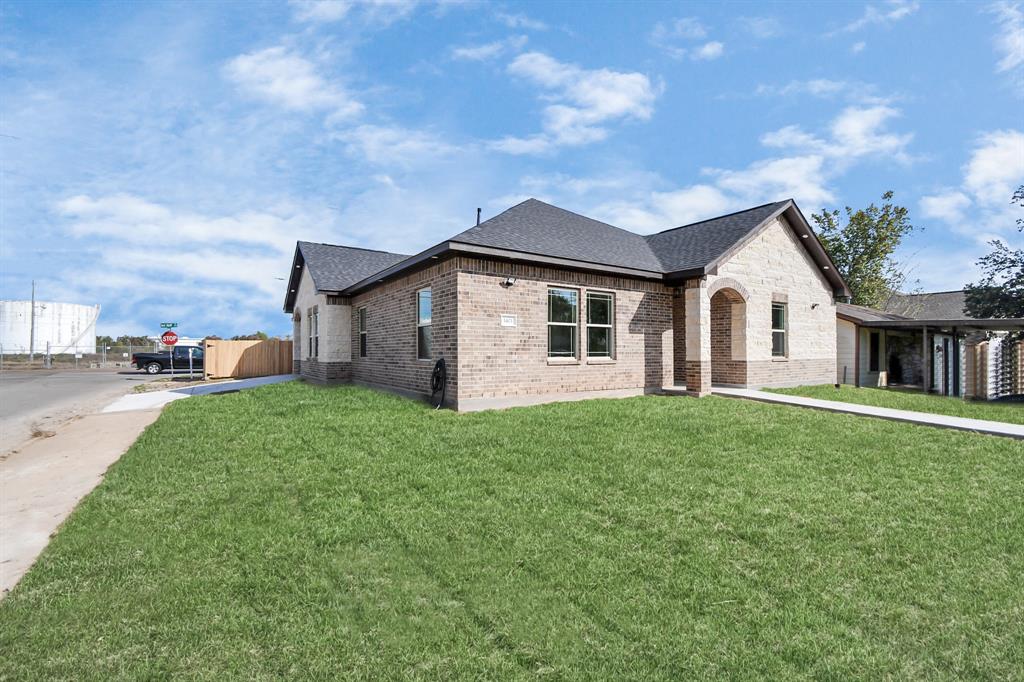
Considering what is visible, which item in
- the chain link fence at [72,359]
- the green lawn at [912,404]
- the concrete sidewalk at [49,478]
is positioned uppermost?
the chain link fence at [72,359]

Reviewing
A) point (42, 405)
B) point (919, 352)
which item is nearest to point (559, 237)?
point (42, 405)

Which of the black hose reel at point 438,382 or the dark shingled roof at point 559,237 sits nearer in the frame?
the black hose reel at point 438,382

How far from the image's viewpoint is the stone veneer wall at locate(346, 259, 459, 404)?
10.5 m

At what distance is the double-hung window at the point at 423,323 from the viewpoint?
472 inches

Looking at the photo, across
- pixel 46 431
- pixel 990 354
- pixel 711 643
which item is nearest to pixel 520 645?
pixel 711 643

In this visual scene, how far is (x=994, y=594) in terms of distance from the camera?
12.8 feet

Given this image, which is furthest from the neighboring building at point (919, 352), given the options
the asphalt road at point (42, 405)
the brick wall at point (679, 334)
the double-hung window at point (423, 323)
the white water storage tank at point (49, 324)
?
the white water storage tank at point (49, 324)

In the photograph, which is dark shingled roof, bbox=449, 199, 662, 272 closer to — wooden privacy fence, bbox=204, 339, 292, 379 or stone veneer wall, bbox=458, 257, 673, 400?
stone veneer wall, bbox=458, 257, 673, 400

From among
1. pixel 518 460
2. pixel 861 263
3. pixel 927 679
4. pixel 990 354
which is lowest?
pixel 927 679

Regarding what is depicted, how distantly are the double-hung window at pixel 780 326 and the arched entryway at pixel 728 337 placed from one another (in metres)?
1.97

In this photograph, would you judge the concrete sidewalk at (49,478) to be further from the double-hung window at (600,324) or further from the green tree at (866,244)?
the green tree at (866,244)

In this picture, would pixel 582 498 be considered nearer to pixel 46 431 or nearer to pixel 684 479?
pixel 684 479

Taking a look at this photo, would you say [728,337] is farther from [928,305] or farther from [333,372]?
[928,305]

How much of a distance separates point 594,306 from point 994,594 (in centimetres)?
907
